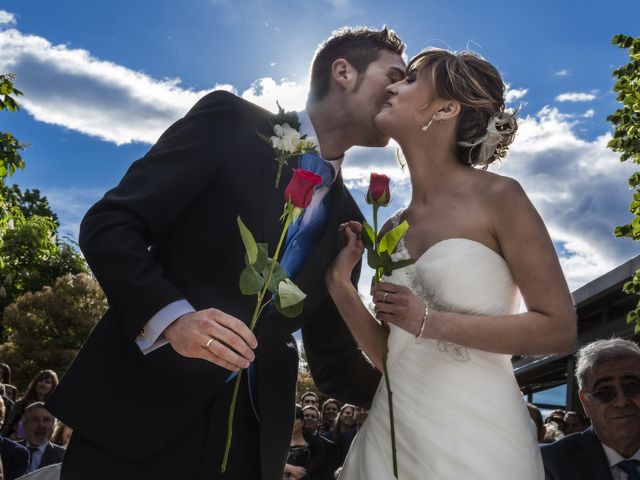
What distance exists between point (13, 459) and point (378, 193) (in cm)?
609

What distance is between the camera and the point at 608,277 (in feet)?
52.2

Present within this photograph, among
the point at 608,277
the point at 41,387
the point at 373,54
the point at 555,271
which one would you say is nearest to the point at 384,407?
the point at 555,271

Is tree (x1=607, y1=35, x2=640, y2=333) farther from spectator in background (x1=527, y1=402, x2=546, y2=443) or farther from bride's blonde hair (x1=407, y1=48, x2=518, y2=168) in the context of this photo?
bride's blonde hair (x1=407, y1=48, x2=518, y2=168)

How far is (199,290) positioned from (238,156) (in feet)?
1.82

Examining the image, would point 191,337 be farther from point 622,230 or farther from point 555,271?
point 622,230

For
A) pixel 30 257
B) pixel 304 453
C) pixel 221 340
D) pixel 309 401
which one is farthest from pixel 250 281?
pixel 30 257

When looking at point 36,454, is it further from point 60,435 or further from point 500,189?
point 500,189

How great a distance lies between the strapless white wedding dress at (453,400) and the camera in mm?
2557

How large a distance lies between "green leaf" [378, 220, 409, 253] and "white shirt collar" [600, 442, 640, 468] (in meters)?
2.56

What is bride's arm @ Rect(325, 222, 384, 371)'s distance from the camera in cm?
297

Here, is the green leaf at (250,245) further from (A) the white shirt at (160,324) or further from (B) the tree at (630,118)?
(B) the tree at (630,118)

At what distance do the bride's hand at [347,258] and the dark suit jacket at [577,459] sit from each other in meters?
2.02

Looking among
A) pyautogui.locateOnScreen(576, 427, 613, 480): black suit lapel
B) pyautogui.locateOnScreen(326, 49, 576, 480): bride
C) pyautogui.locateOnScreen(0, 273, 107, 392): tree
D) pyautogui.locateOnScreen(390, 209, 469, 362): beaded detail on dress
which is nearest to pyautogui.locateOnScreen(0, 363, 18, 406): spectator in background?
pyautogui.locateOnScreen(576, 427, 613, 480): black suit lapel

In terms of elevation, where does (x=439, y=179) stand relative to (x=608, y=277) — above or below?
below
